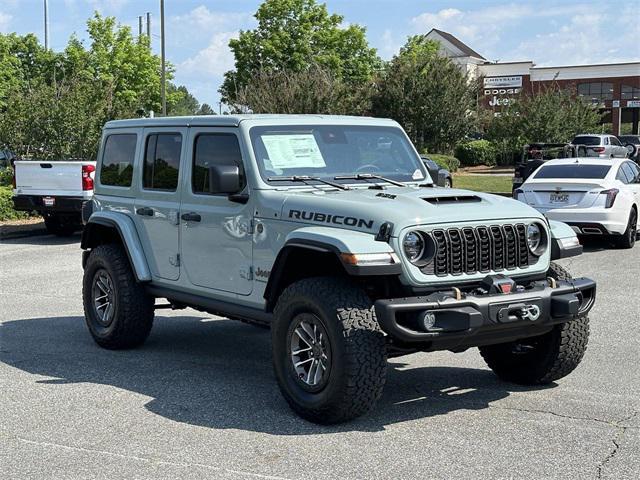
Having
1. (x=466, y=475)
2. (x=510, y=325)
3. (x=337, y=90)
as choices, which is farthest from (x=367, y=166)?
(x=337, y=90)

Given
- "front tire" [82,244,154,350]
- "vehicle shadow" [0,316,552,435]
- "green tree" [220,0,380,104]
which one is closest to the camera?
"vehicle shadow" [0,316,552,435]

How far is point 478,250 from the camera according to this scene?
5.79 m

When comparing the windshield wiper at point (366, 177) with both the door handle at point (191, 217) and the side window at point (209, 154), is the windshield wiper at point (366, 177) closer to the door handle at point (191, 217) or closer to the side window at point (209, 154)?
the side window at point (209, 154)

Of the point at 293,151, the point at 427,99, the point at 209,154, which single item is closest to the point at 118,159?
the point at 209,154

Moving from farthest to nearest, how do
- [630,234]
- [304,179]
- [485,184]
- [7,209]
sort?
[485,184]
[7,209]
[630,234]
[304,179]

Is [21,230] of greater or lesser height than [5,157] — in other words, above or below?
below

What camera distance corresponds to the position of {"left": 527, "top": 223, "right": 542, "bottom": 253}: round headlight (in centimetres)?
613

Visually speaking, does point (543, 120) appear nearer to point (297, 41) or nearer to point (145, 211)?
point (297, 41)

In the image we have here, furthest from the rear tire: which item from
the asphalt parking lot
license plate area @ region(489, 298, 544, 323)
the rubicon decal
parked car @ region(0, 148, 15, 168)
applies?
parked car @ region(0, 148, 15, 168)

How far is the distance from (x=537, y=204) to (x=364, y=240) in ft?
32.0

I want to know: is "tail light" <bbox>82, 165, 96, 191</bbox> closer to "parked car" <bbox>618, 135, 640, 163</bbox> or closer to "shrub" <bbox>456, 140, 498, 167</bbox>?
"parked car" <bbox>618, 135, 640, 163</bbox>

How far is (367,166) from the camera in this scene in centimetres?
698

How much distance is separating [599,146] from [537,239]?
95.2 ft

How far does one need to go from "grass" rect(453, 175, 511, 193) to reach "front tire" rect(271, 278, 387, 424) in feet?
77.5
